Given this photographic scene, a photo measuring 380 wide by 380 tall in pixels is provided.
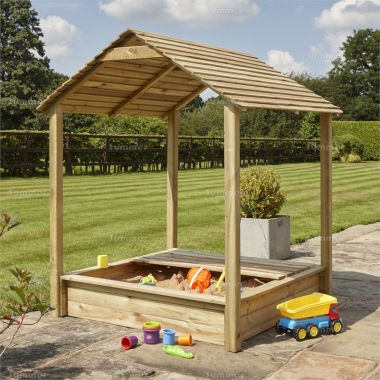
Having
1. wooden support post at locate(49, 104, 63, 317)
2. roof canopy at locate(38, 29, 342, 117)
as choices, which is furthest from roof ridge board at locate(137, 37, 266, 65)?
wooden support post at locate(49, 104, 63, 317)

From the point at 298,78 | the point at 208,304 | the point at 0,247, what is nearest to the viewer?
the point at 208,304

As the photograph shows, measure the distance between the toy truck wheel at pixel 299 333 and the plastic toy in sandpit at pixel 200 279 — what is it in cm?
122

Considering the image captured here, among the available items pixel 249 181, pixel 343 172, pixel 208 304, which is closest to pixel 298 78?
pixel 343 172

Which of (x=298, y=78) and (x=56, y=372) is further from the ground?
(x=298, y=78)

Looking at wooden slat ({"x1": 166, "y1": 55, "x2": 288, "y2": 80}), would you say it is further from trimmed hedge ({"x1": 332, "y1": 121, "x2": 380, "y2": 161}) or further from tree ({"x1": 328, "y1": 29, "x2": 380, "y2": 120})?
tree ({"x1": 328, "y1": 29, "x2": 380, "y2": 120})

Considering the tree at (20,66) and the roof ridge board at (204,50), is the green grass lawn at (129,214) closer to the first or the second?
the roof ridge board at (204,50)

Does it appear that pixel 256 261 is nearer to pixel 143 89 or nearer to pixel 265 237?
pixel 265 237

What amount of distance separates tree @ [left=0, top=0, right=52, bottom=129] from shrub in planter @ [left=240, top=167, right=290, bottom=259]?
3277 centimetres

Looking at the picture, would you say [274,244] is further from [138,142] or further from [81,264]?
[138,142]

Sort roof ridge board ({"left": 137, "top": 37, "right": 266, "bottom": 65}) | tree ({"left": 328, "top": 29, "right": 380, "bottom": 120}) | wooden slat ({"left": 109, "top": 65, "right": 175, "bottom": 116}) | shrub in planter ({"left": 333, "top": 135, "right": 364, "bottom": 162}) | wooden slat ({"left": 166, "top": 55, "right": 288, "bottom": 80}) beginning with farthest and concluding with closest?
tree ({"left": 328, "top": 29, "right": 380, "bottom": 120}), shrub in planter ({"left": 333, "top": 135, "right": 364, "bottom": 162}), wooden slat ({"left": 109, "top": 65, "right": 175, "bottom": 116}), roof ridge board ({"left": 137, "top": 37, "right": 266, "bottom": 65}), wooden slat ({"left": 166, "top": 55, "right": 288, "bottom": 80})

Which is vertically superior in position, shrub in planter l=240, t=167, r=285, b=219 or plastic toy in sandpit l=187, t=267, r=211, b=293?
shrub in planter l=240, t=167, r=285, b=219

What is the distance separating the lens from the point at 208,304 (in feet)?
17.8

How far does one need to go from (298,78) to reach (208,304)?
54355mm

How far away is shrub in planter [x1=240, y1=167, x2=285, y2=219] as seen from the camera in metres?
8.87
